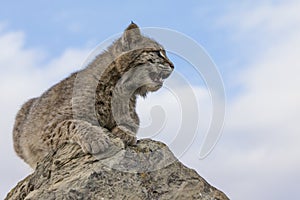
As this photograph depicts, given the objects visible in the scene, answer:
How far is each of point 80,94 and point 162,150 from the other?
219 cm

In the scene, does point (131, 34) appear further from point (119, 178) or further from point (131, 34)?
point (119, 178)

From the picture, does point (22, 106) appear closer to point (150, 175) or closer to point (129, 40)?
point (129, 40)

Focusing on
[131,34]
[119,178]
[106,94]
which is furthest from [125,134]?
[131,34]

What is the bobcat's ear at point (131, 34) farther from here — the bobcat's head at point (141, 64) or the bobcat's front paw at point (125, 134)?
the bobcat's front paw at point (125, 134)

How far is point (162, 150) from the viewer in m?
6.88

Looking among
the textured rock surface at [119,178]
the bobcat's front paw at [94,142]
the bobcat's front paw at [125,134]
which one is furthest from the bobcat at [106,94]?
the textured rock surface at [119,178]

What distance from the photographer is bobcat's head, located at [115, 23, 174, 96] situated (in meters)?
8.28

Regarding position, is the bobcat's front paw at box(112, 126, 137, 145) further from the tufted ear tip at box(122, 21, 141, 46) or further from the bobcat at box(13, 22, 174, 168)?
the tufted ear tip at box(122, 21, 141, 46)

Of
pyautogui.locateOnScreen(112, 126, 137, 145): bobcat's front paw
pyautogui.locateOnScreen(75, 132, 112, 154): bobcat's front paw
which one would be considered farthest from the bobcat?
pyautogui.locateOnScreen(75, 132, 112, 154): bobcat's front paw

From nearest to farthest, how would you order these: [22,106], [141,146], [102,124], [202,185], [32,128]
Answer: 1. [202,185]
2. [141,146]
3. [102,124]
4. [32,128]
5. [22,106]

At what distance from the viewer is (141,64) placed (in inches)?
326

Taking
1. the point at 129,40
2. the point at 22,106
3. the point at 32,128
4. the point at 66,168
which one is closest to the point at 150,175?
the point at 66,168

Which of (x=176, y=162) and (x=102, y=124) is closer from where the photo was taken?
(x=176, y=162)

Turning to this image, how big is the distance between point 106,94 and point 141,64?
27.3 inches
